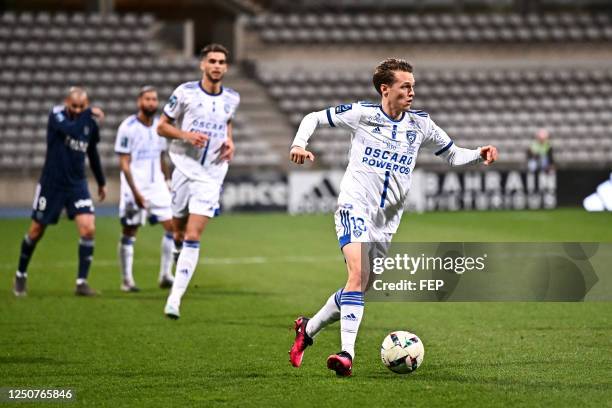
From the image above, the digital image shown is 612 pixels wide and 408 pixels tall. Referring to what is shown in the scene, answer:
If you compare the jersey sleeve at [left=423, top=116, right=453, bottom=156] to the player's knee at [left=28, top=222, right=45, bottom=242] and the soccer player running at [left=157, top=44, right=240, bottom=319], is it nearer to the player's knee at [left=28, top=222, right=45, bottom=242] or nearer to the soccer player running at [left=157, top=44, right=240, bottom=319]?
the soccer player running at [left=157, top=44, right=240, bottom=319]

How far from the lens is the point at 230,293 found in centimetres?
1152

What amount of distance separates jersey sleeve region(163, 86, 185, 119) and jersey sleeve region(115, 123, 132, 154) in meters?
2.28

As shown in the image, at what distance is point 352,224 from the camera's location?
6.80 metres

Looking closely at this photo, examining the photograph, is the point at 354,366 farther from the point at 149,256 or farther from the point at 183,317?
the point at 149,256

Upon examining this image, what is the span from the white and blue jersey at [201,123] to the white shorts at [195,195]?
0.20 feet

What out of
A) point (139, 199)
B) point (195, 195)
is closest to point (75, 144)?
point (139, 199)

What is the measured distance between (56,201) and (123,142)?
1.08 meters

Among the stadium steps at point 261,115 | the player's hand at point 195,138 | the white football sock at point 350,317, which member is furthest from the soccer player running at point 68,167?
the stadium steps at point 261,115

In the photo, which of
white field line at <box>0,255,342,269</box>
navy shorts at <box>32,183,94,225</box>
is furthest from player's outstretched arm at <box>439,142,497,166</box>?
white field line at <box>0,255,342,269</box>

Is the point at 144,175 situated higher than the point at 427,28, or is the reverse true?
the point at 427,28

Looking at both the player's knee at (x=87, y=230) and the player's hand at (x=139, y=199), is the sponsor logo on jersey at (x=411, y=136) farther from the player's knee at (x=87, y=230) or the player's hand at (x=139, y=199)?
the player's hand at (x=139, y=199)

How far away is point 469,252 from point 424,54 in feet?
89.2

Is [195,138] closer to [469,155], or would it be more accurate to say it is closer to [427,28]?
[469,155]

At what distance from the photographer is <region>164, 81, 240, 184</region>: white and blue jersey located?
9602mm
